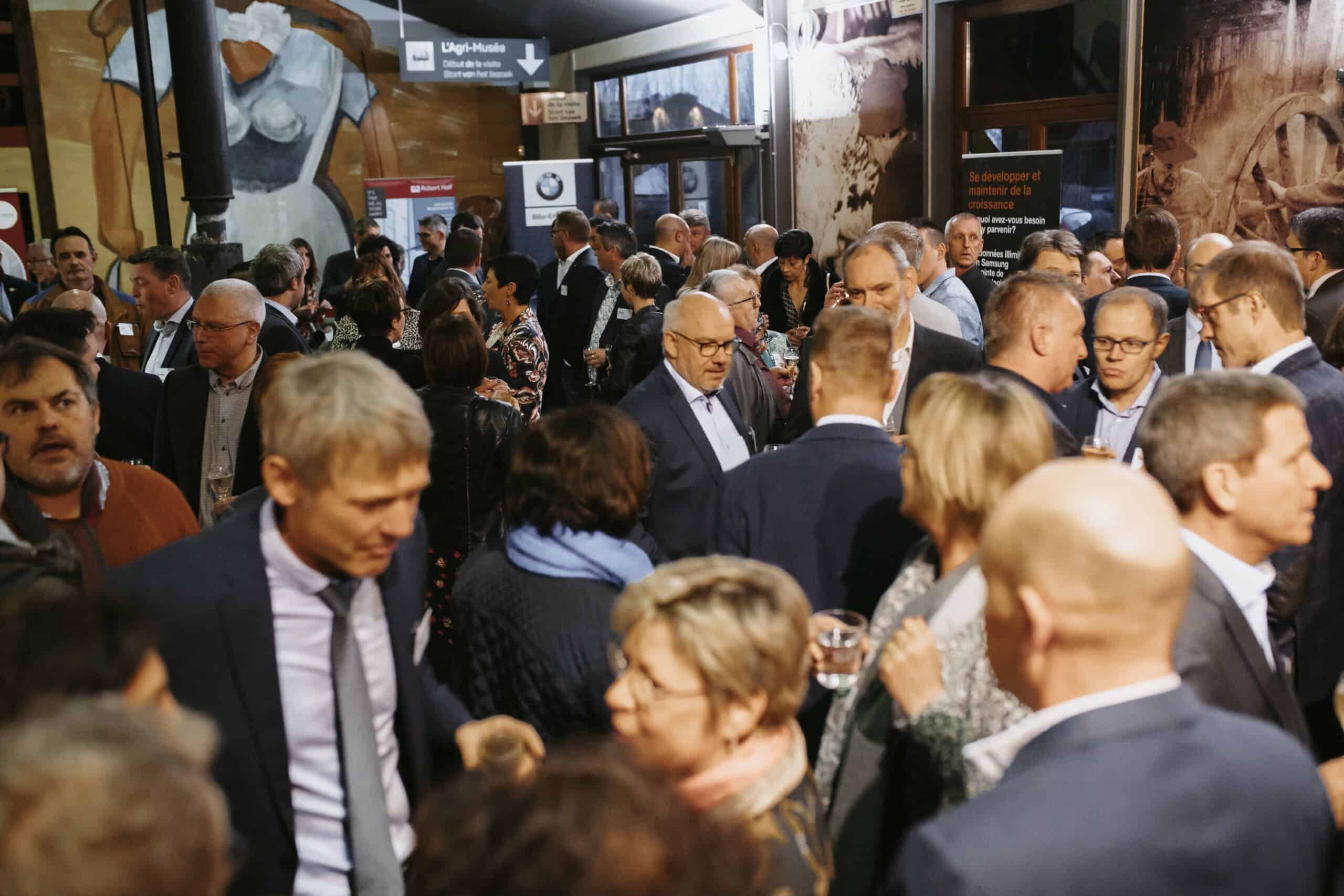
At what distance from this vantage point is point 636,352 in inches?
203

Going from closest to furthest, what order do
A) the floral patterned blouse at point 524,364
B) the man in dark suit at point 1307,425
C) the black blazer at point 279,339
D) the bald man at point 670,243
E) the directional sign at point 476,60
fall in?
the man in dark suit at point 1307,425
the black blazer at point 279,339
the floral patterned blouse at point 524,364
the bald man at point 670,243
the directional sign at point 476,60

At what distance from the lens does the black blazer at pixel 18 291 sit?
30.0 feet

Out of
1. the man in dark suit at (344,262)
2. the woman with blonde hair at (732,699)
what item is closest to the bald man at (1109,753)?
the woman with blonde hair at (732,699)

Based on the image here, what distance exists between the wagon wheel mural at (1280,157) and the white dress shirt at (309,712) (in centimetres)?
616

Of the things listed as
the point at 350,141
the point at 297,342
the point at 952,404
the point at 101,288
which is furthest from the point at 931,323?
the point at 350,141

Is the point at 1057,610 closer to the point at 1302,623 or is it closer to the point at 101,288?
the point at 1302,623

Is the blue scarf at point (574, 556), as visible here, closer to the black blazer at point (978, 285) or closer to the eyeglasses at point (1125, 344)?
the eyeglasses at point (1125, 344)

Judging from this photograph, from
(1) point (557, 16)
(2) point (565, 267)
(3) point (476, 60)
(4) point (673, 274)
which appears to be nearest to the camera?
(4) point (673, 274)

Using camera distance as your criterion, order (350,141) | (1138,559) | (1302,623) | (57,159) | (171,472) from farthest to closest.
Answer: (350,141), (57,159), (171,472), (1302,623), (1138,559)

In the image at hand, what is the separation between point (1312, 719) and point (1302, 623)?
336mm

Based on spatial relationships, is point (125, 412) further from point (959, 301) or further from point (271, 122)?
point (271, 122)

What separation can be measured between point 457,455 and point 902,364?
166 cm

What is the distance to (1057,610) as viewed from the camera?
4.29 feet

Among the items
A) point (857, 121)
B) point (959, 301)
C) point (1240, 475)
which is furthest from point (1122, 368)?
point (857, 121)
